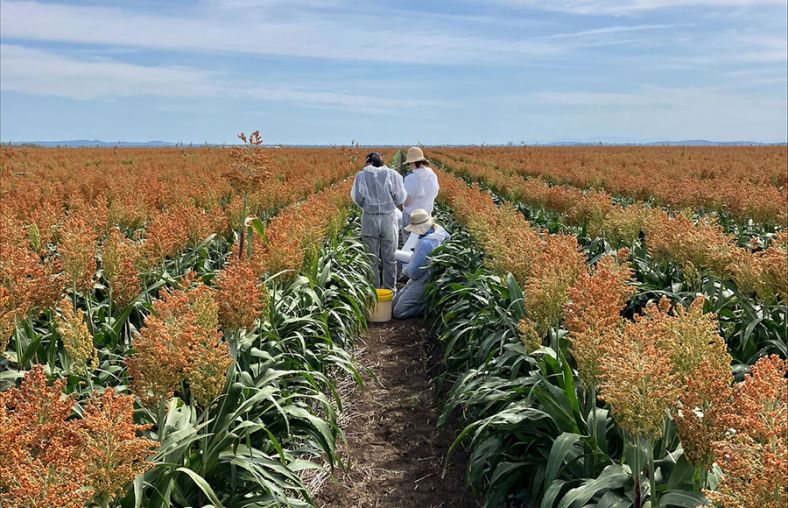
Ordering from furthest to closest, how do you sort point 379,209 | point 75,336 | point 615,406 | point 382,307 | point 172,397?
point 379,209 < point 382,307 < point 172,397 < point 75,336 < point 615,406

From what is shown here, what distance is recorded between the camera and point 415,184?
995cm

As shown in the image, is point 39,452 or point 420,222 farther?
point 420,222

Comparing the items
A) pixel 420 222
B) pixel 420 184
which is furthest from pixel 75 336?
pixel 420 184

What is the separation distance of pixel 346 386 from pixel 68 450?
418 centimetres

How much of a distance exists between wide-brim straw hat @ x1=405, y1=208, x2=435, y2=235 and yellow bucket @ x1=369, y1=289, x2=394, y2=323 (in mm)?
1058

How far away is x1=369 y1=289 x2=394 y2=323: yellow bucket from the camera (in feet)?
25.7

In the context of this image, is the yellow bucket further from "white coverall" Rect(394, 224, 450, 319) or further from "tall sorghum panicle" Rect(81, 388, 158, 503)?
"tall sorghum panicle" Rect(81, 388, 158, 503)

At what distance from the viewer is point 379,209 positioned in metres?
8.68

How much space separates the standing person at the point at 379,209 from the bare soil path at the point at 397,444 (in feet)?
7.40

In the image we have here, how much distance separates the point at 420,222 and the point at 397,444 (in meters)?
4.08

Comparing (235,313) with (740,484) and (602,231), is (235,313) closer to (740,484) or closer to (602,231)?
(740,484)

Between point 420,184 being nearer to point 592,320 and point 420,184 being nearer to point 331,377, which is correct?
point 331,377

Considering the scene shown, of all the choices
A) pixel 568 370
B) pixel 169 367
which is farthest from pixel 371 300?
pixel 169 367

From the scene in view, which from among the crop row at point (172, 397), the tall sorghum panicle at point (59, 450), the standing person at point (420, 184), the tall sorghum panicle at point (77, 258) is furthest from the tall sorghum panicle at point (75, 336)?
the standing person at point (420, 184)
